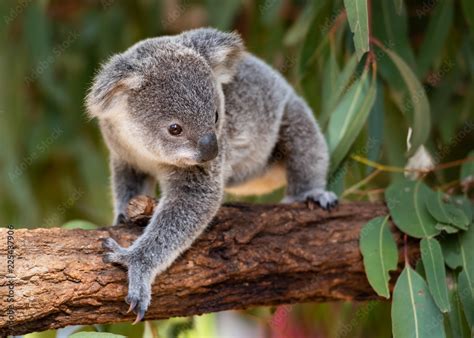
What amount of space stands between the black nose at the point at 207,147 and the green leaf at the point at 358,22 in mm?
556

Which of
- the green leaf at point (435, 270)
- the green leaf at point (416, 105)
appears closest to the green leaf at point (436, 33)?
the green leaf at point (416, 105)

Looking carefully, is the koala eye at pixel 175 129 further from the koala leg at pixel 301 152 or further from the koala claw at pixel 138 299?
the koala leg at pixel 301 152

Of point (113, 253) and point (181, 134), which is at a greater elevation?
point (181, 134)

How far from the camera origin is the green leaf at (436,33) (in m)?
3.50

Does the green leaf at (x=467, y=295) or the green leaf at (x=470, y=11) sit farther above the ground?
the green leaf at (x=470, y=11)

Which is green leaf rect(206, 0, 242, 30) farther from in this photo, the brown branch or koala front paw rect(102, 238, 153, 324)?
koala front paw rect(102, 238, 153, 324)

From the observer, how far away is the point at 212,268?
100 inches

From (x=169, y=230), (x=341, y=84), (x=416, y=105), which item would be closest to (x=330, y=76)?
(x=341, y=84)

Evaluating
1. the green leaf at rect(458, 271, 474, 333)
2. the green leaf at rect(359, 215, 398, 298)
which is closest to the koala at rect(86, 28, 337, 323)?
the green leaf at rect(359, 215, 398, 298)

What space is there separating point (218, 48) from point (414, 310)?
3.88ft

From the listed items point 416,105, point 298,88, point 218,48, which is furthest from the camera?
point 298,88

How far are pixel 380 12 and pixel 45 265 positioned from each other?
1.97 m

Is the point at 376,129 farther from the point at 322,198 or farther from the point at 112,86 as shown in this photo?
the point at 112,86

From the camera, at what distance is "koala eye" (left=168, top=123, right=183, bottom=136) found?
2.62 meters
